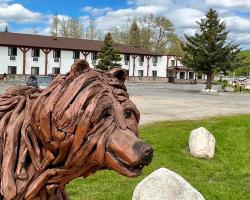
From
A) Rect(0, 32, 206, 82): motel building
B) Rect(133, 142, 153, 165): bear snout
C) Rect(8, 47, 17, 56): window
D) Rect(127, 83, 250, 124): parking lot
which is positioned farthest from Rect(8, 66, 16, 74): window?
Rect(133, 142, 153, 165): bear snout

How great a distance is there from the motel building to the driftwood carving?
1815 inches

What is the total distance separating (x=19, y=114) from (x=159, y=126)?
11.9 m

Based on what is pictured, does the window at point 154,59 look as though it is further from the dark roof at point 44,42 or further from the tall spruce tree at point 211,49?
the tall spruce tree at point 211,49

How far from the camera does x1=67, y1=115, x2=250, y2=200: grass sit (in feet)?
25.0

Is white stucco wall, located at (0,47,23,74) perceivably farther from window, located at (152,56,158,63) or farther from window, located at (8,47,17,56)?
window, located at (152,56,158,63)

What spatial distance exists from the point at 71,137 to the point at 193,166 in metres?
8.42

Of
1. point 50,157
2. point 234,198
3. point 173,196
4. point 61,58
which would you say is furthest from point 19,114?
point 61,58

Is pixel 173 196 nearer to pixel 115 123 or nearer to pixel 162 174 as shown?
pixel 162 174

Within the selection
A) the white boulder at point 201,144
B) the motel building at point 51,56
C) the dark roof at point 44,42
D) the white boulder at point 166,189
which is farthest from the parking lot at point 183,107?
the dark roof at point 44,42

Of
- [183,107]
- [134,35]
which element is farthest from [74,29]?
[183,107]

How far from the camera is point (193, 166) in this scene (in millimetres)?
9820

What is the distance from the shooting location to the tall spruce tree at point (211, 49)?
39.9 m

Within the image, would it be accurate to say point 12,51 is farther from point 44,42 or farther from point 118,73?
point 118,73

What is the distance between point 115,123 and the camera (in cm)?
175
